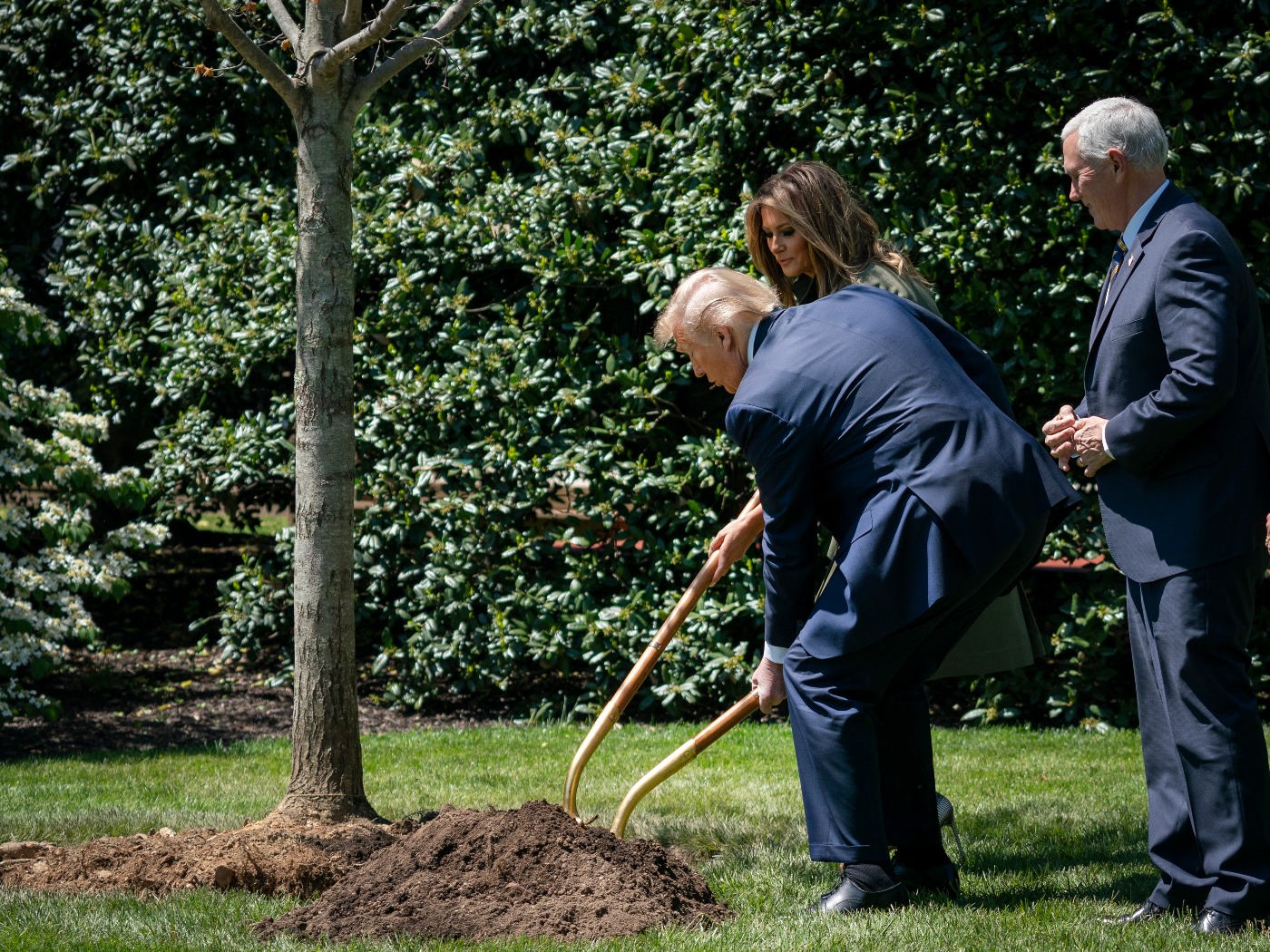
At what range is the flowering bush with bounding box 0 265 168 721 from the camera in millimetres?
6289

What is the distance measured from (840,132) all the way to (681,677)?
9.32 feet

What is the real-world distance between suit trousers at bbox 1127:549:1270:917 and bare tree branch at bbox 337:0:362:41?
3208mm

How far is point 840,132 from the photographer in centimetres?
629

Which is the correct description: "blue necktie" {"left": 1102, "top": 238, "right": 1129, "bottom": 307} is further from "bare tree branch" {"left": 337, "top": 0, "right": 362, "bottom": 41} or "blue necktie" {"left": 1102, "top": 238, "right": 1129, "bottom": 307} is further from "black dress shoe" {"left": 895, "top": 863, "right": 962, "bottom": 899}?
"bare tree branch" {"left": 337, "top": 0, "right": 362, "bottom": 41}

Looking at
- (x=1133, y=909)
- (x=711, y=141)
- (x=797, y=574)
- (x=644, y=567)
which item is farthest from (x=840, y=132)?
(x=1133, y=909)

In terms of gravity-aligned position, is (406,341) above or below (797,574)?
above

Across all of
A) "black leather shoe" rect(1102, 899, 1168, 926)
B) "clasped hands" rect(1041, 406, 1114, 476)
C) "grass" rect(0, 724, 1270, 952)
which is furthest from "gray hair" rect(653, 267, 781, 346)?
"black leather shoe" rect(1102, 899, 1168, 926)

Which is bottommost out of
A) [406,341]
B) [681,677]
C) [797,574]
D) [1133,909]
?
[1133,909]

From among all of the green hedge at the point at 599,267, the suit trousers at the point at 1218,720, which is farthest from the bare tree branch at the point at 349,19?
the suit trousers at the point at 1218,720

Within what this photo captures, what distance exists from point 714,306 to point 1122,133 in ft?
3.72

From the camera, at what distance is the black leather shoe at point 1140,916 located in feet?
10.9

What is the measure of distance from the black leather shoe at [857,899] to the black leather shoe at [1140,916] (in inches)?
21.2

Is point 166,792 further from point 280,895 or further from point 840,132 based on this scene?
point 840,132

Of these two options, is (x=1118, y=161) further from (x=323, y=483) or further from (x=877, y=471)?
(x=323, y=483)
